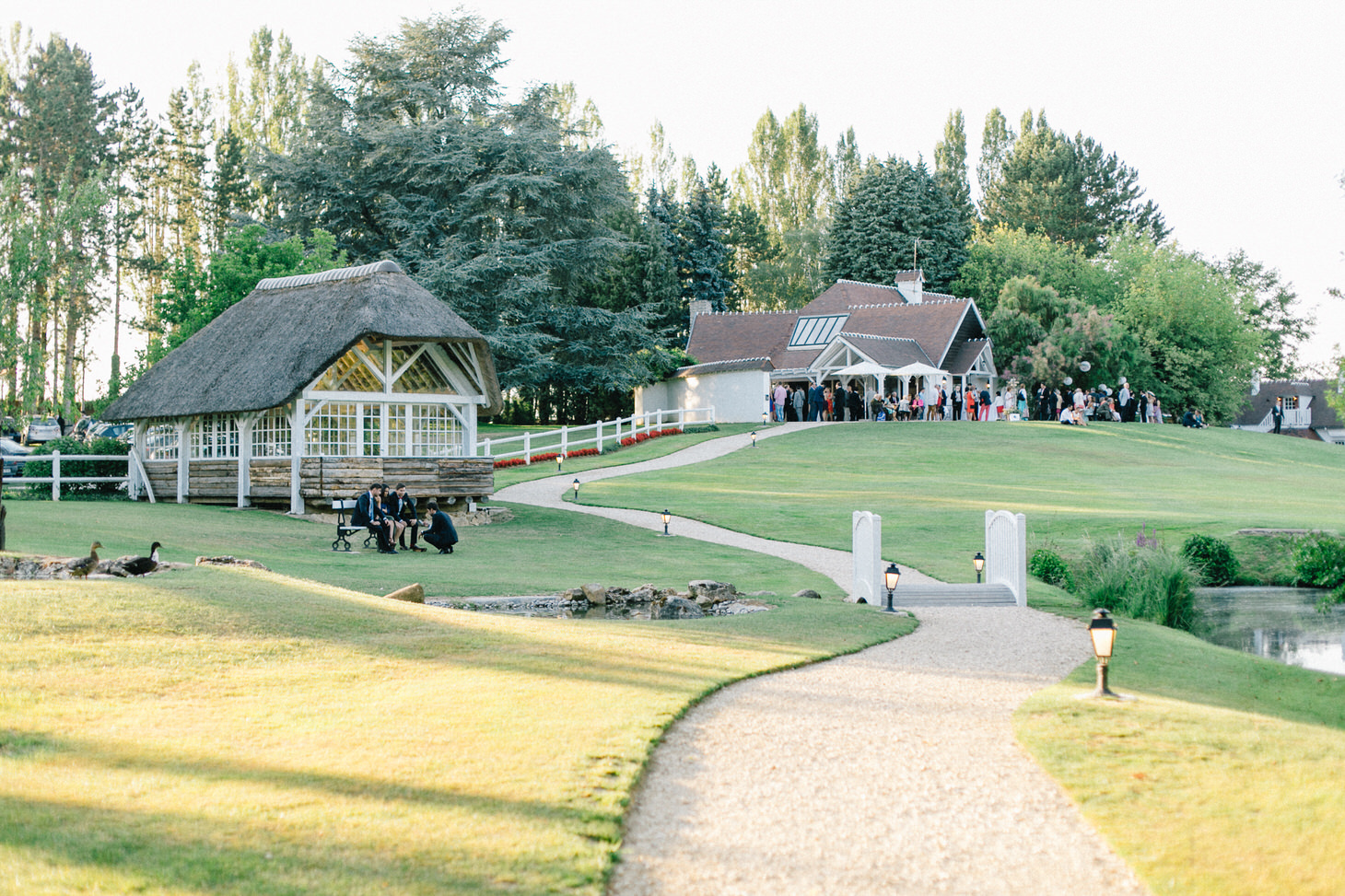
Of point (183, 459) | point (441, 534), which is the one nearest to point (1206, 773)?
point (441, 534)

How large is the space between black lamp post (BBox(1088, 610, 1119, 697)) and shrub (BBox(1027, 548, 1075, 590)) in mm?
9906

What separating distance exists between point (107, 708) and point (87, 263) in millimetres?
47149

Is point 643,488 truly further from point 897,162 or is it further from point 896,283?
point 897,162

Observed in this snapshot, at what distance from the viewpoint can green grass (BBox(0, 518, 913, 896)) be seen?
5.07 m

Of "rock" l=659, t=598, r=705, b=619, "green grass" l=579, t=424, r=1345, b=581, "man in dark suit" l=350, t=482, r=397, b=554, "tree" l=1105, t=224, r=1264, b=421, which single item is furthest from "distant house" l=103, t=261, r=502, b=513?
"tree" l=1105, t=224, r=1264, b=421

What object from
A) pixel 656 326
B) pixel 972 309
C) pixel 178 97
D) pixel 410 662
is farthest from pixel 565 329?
pixel 410 662

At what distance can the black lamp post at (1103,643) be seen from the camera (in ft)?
29.7

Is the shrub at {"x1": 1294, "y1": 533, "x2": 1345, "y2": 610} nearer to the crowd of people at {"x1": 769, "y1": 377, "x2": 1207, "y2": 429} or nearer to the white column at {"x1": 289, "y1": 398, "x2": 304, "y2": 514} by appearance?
the white column at {"x1": 289, "y1": 398, "x2": 304, "y2": 514}

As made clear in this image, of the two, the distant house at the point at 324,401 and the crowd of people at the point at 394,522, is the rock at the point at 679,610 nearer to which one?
the crowd of people at the point at 394,522

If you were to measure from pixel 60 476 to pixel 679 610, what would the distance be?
18.6 meters

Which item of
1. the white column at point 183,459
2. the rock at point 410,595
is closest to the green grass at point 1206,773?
the rock at point 410,595

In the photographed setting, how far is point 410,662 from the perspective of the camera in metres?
9.44

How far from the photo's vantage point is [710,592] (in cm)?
1519

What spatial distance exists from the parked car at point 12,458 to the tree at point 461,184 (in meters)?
14.6
